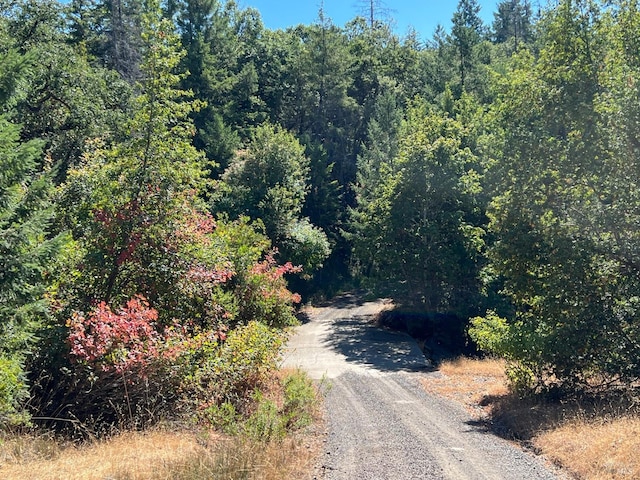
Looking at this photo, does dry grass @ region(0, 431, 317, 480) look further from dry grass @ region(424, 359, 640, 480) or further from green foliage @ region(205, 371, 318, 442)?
dry grass @ region(424, 359, 640, 480)

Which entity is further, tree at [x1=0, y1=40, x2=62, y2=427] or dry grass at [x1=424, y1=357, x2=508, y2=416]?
dry grass at [x1=424, y1=357, x2=508, y2=416]

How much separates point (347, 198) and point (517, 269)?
108 ft

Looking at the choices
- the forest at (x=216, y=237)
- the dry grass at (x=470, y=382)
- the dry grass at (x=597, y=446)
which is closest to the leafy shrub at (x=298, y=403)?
the forest at (x=216, y=237)

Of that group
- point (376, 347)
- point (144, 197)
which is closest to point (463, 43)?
point (376, 347)

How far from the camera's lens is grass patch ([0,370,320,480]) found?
17.8 ft

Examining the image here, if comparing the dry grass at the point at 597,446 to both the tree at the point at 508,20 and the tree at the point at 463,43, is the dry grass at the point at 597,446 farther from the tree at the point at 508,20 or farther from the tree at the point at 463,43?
the tree at the point at 508,20

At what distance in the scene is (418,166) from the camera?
23.5 m

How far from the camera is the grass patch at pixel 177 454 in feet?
17.8

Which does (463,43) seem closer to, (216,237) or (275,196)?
(275,196)

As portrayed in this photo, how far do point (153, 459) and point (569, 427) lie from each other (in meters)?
6.65

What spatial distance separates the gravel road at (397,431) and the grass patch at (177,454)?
0.57 metres

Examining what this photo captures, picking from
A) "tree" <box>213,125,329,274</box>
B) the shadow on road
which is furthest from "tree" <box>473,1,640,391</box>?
"tree" <box>213,125,329,274</box>

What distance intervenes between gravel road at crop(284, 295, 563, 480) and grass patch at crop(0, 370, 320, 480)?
572 millimetres

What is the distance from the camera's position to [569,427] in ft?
27.8
